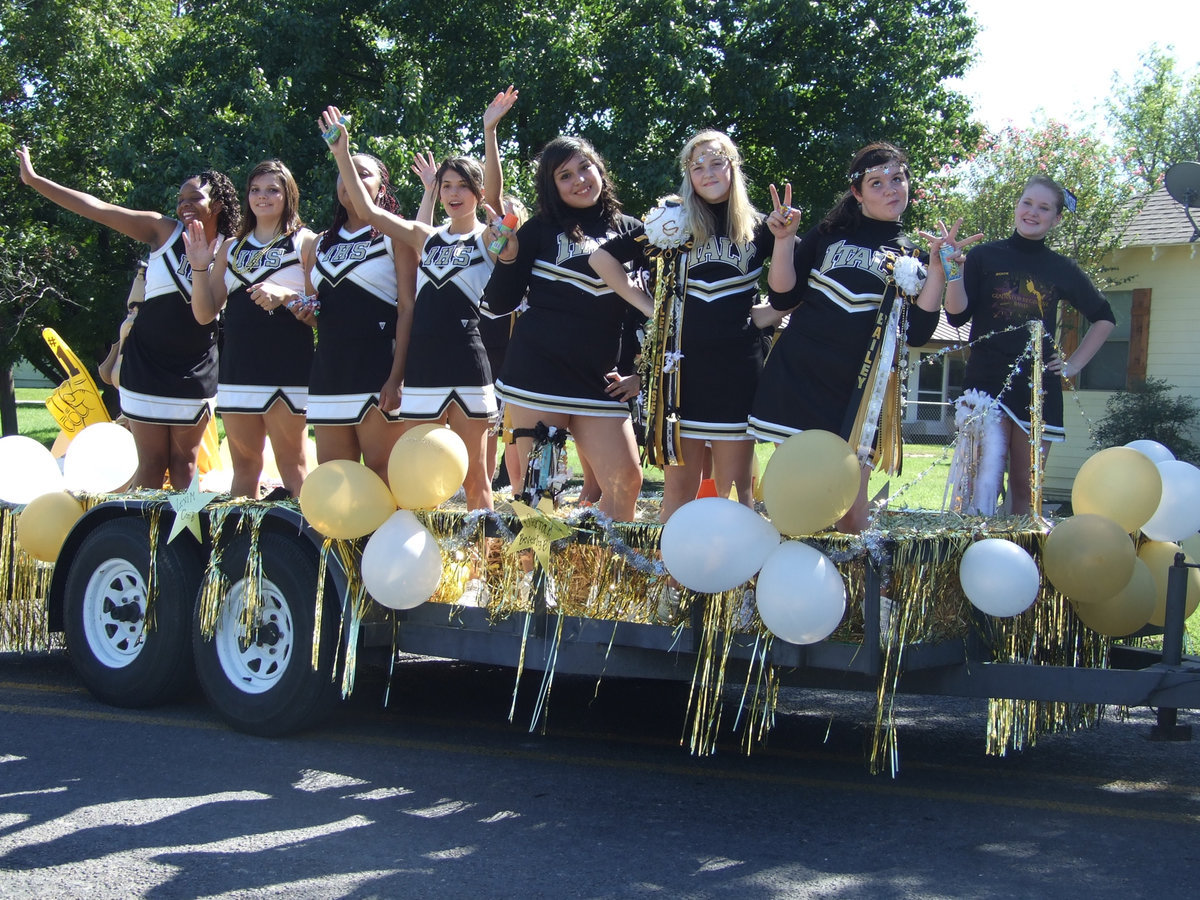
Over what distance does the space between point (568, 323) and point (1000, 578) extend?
2.00 meters

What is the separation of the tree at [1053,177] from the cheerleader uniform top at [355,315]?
40.5ft

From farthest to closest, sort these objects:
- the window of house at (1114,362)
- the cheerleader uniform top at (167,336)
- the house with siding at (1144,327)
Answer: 1. the window of house at (1114,362)
2. the house with siding at (1144,327)
3. the cheerleader uniform top at (167,336)

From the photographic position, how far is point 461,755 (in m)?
4.88

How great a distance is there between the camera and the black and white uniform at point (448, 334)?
5.41 m

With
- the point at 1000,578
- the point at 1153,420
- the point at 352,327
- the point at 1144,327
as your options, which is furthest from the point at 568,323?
the point at 1144,327

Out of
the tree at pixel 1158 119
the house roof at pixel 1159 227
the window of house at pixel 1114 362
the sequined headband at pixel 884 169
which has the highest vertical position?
the tree at pixel 1158 119

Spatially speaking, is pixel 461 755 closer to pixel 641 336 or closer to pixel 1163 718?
pixel 641 336

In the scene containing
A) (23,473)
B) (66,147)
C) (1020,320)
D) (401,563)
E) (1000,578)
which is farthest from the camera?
(66,147)

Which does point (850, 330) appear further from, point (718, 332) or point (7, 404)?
point (7, 404)

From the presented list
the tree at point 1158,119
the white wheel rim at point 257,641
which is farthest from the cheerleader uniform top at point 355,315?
the tree at point 1158,119

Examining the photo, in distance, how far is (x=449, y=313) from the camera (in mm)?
5445

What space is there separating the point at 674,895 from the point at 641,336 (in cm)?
237

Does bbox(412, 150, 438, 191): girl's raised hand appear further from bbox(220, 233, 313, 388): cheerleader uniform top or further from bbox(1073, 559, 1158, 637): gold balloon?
bbox(1073, 559, 1158, 637): gold balloon

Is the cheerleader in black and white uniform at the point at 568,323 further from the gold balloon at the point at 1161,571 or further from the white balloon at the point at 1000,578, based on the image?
the gold balloon at the point at 1161,571
